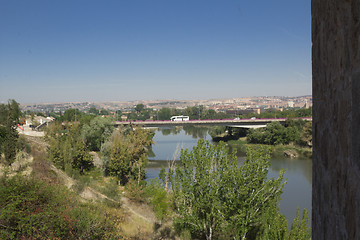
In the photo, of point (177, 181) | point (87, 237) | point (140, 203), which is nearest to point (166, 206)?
point (140, 203)

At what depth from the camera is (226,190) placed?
6.64 metres

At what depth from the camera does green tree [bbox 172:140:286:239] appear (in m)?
6.38

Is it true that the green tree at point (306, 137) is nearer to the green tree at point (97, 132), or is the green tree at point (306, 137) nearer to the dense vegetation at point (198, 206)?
the green tree at point (97, 132)

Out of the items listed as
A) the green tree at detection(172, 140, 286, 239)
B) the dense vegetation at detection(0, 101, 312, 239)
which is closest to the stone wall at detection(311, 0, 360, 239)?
the dense vegetation at detection(0, 101, 312, 239)

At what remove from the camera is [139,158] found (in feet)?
45.6

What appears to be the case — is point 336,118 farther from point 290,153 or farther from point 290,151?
point 290,151

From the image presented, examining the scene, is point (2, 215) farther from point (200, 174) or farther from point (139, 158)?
point (139, 158)

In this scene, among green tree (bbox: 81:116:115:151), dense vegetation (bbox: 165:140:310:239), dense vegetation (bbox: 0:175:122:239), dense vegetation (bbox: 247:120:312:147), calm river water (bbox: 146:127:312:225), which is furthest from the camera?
dense vegetation (bbox: 247:120:312:147)

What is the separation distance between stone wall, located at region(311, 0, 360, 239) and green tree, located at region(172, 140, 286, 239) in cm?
604

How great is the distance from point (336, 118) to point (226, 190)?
21.4 ft

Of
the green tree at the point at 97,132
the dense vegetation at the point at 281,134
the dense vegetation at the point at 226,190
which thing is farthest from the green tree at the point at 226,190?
the dense vegetation at the point at 281,134

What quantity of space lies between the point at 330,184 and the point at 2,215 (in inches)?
257

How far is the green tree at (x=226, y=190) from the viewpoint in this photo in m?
6.38

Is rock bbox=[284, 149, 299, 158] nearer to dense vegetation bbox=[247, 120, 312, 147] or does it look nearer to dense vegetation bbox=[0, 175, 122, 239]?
dense vegetation bbox=[247, 120, 312, 147]
